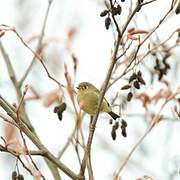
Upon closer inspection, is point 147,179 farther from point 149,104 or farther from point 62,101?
point 149,104

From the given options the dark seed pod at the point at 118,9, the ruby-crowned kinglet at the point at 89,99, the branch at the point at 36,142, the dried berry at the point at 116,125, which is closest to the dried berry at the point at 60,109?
the ruby-crowned kinglet at the point at 89,99

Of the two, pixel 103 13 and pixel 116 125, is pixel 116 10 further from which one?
pixel 116 125

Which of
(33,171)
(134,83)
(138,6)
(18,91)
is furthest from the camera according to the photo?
(18,91)

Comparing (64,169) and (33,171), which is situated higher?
(64,169)

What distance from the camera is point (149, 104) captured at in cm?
332

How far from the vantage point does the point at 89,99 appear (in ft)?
8.27

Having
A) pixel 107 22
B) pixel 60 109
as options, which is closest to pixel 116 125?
pixel 60 109

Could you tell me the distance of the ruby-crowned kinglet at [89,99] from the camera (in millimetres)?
2469

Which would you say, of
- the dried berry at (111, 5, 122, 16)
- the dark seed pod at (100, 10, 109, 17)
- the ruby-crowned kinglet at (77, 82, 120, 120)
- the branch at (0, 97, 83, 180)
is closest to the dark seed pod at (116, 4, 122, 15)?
the dried berry at (111, 5, 122, 16)

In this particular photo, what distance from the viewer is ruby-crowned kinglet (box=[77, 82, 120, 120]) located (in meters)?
2.47

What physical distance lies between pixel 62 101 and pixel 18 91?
3.00ft

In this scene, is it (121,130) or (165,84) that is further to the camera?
(165,84)

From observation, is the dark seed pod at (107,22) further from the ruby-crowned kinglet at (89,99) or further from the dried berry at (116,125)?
the dried berry at (116,125)

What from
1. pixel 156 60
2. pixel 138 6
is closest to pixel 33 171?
pixel 138 6
